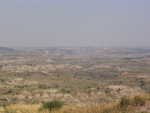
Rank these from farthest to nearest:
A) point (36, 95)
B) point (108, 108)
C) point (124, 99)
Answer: point (36, 95), point (124, 99), point (108, 108)

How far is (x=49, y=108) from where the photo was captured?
1172 cm

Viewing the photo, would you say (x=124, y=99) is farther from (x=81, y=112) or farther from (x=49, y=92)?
(x=49, y=92)

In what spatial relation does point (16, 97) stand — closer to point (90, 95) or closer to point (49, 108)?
point (90, 95)

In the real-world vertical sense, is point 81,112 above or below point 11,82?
above

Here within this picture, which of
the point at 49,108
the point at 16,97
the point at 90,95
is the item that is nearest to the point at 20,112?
the point at 49,108

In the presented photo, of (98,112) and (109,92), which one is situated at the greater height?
(98,112)

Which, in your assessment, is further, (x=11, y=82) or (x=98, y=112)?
(x=11, y=82)

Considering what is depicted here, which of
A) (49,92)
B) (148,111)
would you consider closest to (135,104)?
(148,111)

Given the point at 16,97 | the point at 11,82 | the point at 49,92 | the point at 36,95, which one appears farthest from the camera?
the point at 11,82

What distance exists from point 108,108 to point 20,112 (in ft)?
12.6

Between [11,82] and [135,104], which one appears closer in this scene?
[135,104]

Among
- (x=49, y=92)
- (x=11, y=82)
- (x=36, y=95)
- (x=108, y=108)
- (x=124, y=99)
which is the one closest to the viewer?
(x=108, y=108)

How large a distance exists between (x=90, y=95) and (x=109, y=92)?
4623 mm

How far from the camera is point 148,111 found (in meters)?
9.75
